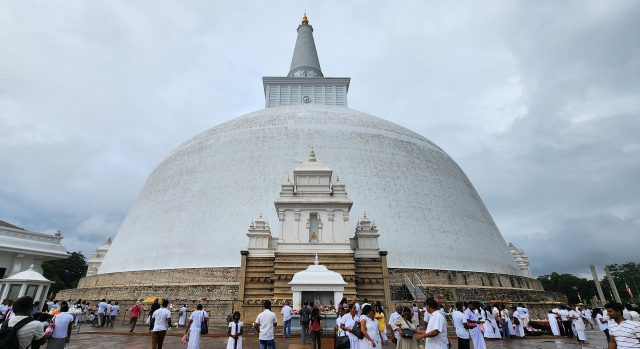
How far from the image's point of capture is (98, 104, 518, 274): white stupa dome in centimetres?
1820

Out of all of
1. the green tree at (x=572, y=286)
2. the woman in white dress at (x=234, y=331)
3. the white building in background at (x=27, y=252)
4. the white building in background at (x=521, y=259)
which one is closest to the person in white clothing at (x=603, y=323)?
the woman in white dress at (x=234, y=331)

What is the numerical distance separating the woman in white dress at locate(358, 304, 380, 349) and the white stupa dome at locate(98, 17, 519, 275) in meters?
11.9

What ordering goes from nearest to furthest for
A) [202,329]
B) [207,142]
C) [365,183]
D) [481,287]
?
[202,329] < [481,287] < [365,183] < [207,142]

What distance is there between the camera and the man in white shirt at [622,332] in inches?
178

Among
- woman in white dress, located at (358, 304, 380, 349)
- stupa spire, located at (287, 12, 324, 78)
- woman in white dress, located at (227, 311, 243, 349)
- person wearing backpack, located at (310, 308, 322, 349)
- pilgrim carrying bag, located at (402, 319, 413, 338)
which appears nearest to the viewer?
pilgrim carrying bag, located at (402, 319, 413, 338)

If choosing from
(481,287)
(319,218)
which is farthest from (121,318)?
(481,287)

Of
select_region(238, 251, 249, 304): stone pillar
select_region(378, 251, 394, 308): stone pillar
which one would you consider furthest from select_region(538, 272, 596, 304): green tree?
select_region(238, 251, 249, 304): stone pillar

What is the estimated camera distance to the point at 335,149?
70.4 feet

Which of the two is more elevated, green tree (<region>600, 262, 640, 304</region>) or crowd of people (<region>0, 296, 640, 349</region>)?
green tree (<region>600, 262, 640, 304</region>)

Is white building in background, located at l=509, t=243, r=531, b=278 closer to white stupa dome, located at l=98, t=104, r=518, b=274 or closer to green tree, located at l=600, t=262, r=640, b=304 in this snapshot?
white stupa dome, located at l=98, t=104, r=518, b=274

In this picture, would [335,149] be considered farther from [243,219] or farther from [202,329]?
[202,329]

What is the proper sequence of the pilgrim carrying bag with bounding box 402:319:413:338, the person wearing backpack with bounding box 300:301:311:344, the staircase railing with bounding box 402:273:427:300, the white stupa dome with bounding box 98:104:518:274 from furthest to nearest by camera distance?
the white stupa dome with bounding box 98:104:518:274 → the staircase railing with bounding box 402:273:427:300 → the person wearing backpack with bounding box 300:301:311:344 → the pilgrim carrying bag with bounding box 402:319:413:338

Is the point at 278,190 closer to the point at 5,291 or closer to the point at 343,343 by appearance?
the point at 5,291

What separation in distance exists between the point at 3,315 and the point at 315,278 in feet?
31.1
